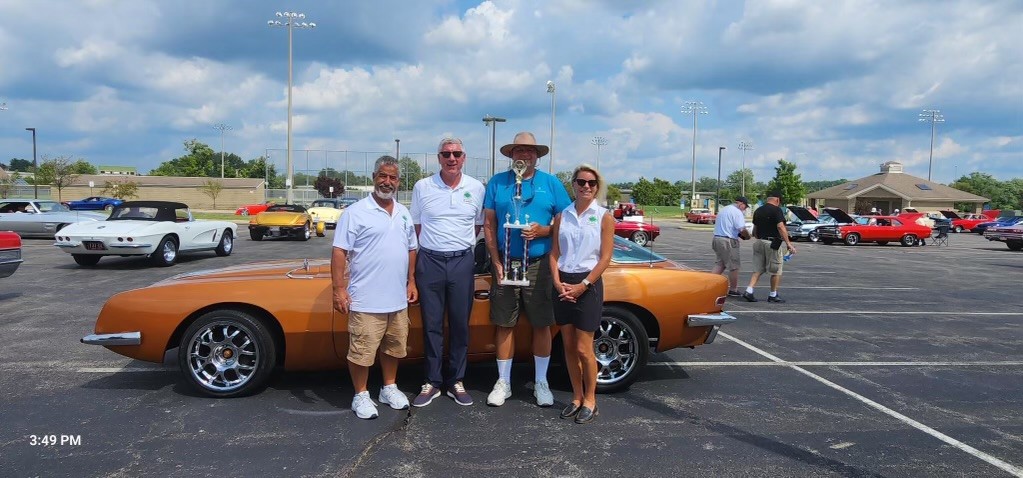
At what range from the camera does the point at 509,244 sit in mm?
3955

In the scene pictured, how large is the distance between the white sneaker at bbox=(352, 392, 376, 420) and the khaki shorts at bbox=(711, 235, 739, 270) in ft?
21.1

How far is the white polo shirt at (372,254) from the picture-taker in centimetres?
379

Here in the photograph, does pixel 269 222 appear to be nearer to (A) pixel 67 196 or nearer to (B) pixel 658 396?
(B) pixel 658 396

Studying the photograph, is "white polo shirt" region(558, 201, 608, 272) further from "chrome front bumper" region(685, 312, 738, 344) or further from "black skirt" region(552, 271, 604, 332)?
"chrome front bumper" region(685, 312, 738, 344)

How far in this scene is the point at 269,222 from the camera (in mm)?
19609

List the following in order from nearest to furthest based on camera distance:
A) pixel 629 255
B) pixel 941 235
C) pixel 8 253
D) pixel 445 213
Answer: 1. pixel 445 213
2. pixel 629 255
3. pixel 8 253
4. pixel 941 235

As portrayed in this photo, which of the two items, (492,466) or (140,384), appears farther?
(140,384)

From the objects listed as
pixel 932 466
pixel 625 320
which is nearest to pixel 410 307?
pixel 625 320

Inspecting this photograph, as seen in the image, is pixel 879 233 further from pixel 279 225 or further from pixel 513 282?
pixel 513 282

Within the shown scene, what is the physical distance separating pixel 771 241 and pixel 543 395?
5740mm

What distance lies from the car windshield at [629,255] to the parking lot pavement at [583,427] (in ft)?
3.07

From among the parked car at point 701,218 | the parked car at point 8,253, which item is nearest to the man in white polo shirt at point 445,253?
the parked car at point 8,253

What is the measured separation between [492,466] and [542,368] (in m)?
1.05

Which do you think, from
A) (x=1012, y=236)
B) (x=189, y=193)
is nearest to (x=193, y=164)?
(x=189, y=193)
